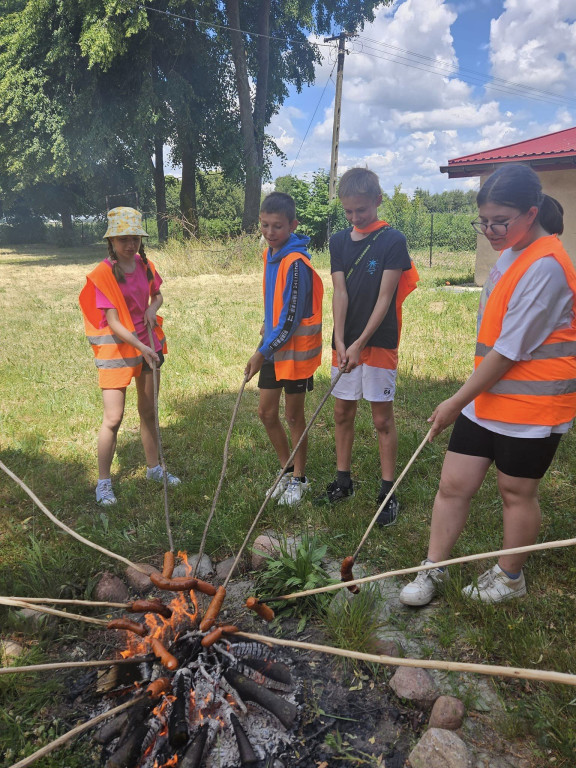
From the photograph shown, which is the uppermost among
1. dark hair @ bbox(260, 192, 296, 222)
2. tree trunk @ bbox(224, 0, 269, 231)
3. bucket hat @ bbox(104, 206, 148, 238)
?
tree trunk @ bbox(224, 0, 269, 231)

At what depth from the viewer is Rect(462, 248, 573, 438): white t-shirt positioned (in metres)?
1.98

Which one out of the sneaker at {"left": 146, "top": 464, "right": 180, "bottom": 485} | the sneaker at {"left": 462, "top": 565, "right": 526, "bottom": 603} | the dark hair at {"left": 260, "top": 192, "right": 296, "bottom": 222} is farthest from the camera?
the sneaker at {"left": 146, "top": 464, "right": 180, "bottom": 485}

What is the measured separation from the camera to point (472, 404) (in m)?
2.34

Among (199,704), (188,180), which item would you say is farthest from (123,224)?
(188,180)

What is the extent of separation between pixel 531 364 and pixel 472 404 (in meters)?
0.33

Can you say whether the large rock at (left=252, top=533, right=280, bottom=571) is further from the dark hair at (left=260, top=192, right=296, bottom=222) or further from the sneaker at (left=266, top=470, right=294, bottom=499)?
the dark hair at (left=260, top=192, right=296, bottom=222)

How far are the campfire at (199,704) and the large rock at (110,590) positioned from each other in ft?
1.53

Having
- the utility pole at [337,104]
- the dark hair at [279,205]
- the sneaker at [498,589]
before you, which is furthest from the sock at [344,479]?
the utility pole at [337,104]

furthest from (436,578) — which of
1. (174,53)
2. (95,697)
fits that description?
(174,53)

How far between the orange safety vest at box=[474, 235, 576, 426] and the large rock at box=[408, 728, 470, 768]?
1.16 m

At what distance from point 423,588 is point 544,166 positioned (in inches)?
412

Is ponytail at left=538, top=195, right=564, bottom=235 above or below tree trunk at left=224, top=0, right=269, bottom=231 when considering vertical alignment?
below

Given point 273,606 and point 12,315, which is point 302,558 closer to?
point 273,606

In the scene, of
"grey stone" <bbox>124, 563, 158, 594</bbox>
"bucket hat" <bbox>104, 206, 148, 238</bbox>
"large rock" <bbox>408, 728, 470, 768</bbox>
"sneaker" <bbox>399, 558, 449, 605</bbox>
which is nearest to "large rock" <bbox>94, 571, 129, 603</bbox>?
"grey stone" <bbox>124, 563, 158, 594</bbox>
